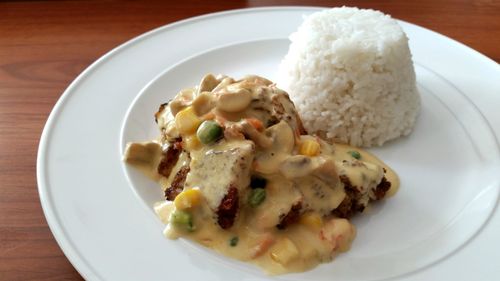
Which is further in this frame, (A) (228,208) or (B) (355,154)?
(B) (355,154)

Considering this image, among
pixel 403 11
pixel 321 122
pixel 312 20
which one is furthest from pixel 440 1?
pixel 321 122

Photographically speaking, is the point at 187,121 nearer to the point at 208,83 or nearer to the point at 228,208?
the point at 208,83

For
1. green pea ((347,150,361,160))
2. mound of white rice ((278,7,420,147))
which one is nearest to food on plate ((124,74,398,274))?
green pea ((347,150,361,160))

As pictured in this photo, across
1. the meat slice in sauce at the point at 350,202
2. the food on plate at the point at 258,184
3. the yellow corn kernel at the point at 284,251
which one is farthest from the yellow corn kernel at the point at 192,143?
the meat slice in sauce at the point at 350,202

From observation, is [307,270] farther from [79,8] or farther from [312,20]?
[79,8]

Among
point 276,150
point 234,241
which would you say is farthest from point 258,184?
point 234,241
